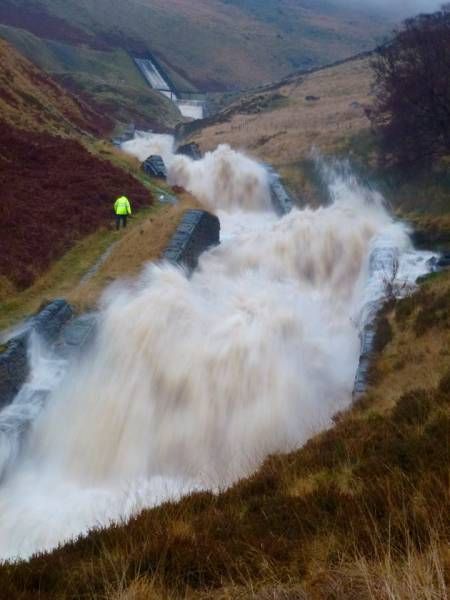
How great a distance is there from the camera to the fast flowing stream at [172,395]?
10531mm

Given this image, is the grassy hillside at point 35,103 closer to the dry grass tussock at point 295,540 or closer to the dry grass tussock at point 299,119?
the dry grass tussock at point 299,119

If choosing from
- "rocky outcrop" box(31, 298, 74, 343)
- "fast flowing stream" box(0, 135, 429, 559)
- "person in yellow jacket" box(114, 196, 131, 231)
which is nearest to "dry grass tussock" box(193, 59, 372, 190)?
"person in yellow jacket" box(114, 196, 131, 231)

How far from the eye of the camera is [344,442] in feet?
24.6

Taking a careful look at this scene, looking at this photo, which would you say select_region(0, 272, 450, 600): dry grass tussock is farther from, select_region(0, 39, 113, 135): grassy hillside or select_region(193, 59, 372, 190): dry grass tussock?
select_region(193, 59, 372, 190): dry grass tussock

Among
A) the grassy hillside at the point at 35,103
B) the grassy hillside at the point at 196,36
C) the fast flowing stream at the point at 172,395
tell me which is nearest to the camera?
the fast flowing stream at the point at 172,395

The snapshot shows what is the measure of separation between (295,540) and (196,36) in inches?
5942

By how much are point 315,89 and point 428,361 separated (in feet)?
188

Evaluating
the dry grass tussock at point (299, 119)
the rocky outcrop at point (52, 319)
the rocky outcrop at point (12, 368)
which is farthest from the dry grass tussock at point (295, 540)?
the dry grass tussock at point (299, 119)

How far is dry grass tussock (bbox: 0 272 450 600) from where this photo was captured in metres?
4.04

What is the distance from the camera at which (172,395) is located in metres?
13.3

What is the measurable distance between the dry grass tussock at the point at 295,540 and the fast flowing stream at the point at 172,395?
193 centimetres

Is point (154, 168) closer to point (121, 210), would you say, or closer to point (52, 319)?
point (121, 210)

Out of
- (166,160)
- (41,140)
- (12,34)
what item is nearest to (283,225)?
(41,140)

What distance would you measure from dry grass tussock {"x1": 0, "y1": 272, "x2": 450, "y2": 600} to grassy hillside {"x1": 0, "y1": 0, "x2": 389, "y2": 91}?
10935cm
